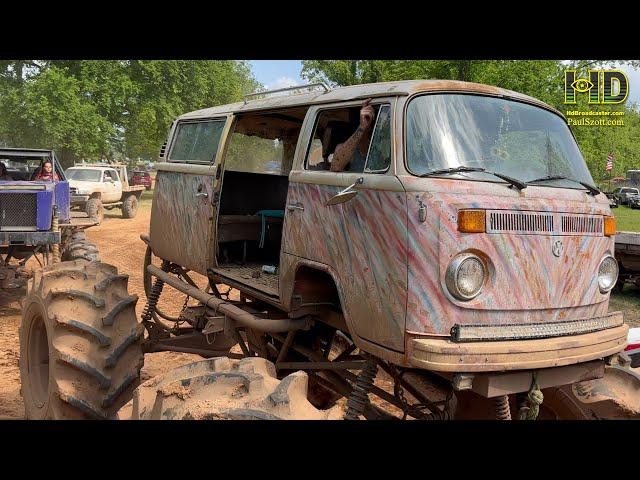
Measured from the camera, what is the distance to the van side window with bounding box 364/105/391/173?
3.69 meters

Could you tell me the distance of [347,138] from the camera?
4.46m

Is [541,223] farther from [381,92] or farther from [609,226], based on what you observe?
[381,92]

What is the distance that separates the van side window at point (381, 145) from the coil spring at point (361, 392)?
119 centimetres

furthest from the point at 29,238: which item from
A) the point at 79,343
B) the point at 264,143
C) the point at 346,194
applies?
the point at 346,194

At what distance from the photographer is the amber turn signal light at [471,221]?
329 centimetres

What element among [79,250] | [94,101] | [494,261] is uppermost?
[94,101]

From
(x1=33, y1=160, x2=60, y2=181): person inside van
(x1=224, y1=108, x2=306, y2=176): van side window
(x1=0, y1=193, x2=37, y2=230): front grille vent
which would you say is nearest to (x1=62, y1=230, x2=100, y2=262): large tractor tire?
(x1=0, y1=193, x2=37, y2=230): front grille vent

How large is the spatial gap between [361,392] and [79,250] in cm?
784

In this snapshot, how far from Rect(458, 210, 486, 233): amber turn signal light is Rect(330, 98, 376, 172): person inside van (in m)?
0.87

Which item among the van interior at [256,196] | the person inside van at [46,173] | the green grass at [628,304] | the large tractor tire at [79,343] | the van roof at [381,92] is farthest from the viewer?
the person inside van at [46,173]

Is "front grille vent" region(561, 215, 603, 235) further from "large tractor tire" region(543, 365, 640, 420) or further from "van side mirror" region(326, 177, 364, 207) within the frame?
"van side mirror" region(326, 177, 364, 207)

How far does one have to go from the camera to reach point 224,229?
19.7ft

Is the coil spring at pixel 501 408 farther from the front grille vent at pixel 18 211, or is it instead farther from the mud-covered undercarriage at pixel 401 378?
the front grille vent at pixel 18 211

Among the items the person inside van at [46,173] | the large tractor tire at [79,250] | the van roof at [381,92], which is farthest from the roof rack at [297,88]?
the person inside van at [46,173]
